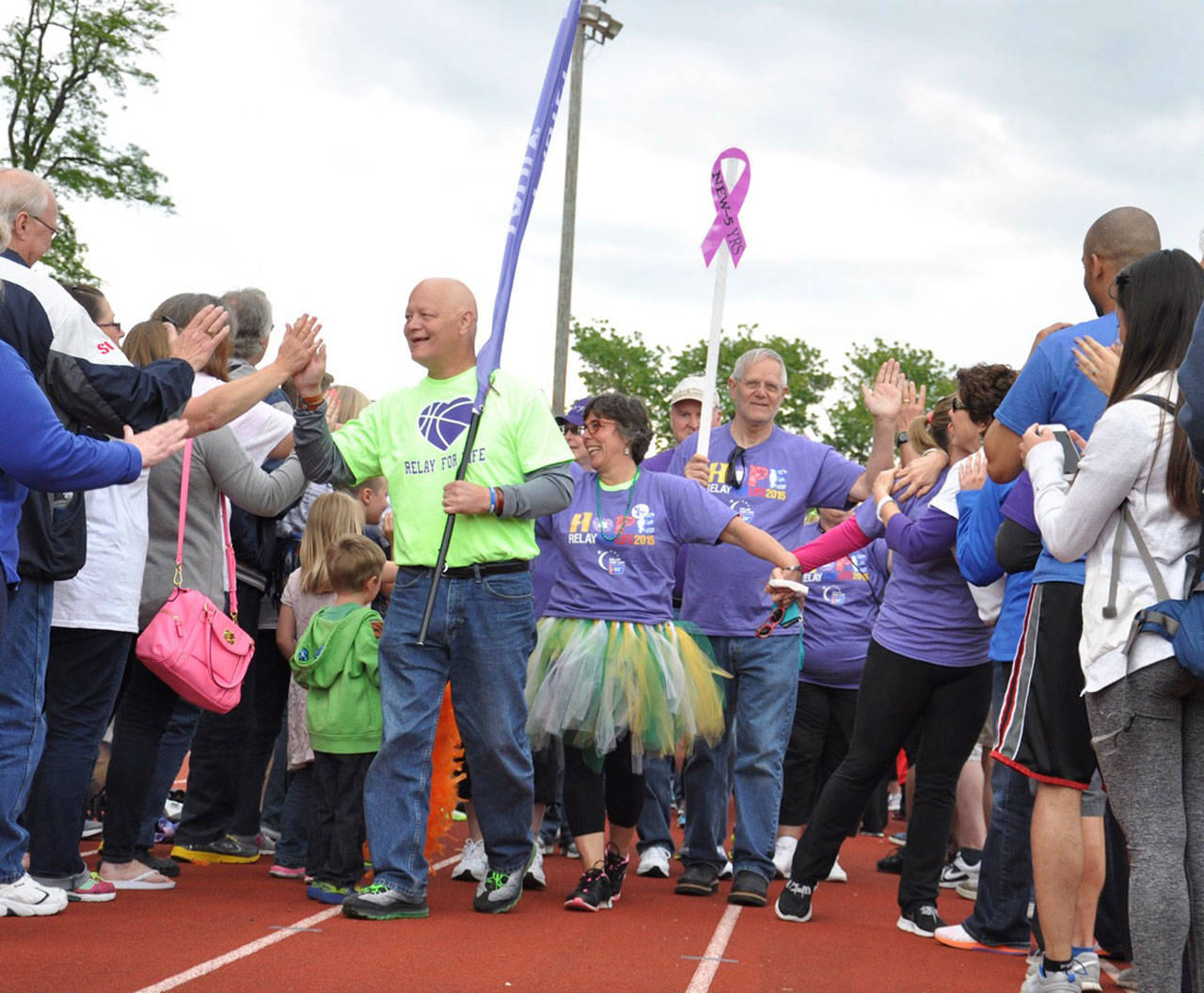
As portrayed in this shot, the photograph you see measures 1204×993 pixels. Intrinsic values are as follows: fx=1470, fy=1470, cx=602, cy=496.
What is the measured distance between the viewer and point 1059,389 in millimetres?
4863

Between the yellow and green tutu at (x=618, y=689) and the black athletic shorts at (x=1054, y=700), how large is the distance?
1.96m

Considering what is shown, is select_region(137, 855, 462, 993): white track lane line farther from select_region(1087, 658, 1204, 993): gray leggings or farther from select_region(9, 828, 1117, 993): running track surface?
select_region(1087, 658, 1204, 993): gray leggings

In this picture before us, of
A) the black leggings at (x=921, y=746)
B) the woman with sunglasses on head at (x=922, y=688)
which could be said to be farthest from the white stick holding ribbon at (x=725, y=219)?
the black leggings at (x=921, y=746)

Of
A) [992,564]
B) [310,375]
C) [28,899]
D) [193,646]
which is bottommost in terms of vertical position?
[28,899]

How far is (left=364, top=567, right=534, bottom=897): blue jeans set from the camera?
18.8 feet

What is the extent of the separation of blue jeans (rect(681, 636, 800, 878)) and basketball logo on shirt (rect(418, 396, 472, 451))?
1810mm

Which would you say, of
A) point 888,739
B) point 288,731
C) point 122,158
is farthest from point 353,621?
point 122,158

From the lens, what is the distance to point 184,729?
20.8ft

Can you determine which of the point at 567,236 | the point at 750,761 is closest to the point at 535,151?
the point at 750,761

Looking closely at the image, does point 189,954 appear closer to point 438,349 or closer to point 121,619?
point 121,619

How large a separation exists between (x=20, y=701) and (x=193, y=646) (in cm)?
95

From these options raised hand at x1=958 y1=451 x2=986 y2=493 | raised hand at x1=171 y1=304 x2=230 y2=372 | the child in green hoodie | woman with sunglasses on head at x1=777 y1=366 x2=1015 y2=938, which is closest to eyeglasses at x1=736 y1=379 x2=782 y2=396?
woman with sunglasses on head at x1=777 y1=366 x2=1015 y2=938

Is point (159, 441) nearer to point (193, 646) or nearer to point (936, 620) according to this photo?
point (193, 646)

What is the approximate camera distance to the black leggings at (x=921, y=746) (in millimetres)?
6008
